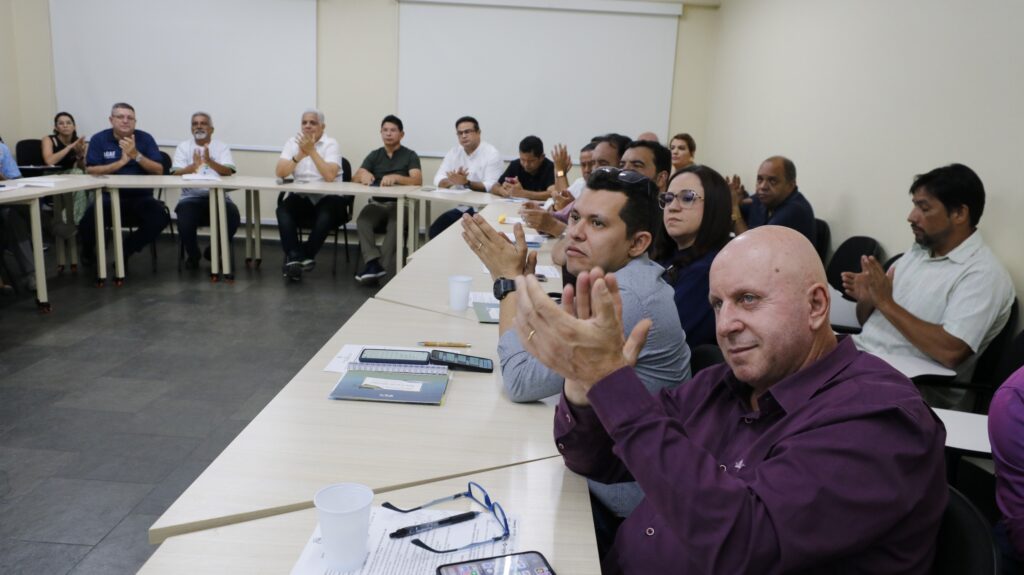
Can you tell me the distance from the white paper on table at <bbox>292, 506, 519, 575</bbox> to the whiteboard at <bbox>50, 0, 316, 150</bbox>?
678 cm

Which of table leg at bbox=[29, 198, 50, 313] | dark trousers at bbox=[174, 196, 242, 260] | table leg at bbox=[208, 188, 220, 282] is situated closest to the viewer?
table leg at bbox=[29, 198, 50, 313]

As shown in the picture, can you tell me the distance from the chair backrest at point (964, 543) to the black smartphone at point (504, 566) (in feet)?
1.79

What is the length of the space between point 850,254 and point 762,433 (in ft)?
10.4

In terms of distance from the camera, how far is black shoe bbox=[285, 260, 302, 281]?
5.83 m

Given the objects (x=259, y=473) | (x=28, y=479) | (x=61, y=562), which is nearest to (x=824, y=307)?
(x=259, y=473)

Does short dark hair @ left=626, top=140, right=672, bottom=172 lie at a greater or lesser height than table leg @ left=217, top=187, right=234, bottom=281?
greater

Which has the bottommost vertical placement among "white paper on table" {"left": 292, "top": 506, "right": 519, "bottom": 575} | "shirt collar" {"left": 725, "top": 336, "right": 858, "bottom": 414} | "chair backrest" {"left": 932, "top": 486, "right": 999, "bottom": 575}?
"white paper on table" {"left": 292, "top": 506, "right": 519, "bottom": 575}

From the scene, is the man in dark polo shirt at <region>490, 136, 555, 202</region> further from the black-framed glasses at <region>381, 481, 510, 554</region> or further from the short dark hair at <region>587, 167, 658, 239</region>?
the black-framed glasses at <region>381, 481, 510, 554</region>

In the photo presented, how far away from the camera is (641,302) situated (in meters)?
1.65

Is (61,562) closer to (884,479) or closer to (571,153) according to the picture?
(884,479)

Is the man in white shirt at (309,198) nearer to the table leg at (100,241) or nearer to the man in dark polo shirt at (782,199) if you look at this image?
the table leg at (100,241)

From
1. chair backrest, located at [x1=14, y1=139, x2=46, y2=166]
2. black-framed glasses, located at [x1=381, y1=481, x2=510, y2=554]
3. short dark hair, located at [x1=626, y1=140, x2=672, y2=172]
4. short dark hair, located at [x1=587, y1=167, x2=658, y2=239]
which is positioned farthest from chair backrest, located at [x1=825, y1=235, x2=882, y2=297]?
chair backrest, located at [x1=14, y1=139, x2=46, y2=166]

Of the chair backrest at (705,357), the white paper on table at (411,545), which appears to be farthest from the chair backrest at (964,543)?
the chair backrest at (705,357)

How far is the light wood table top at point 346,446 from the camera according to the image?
3.82 feet
